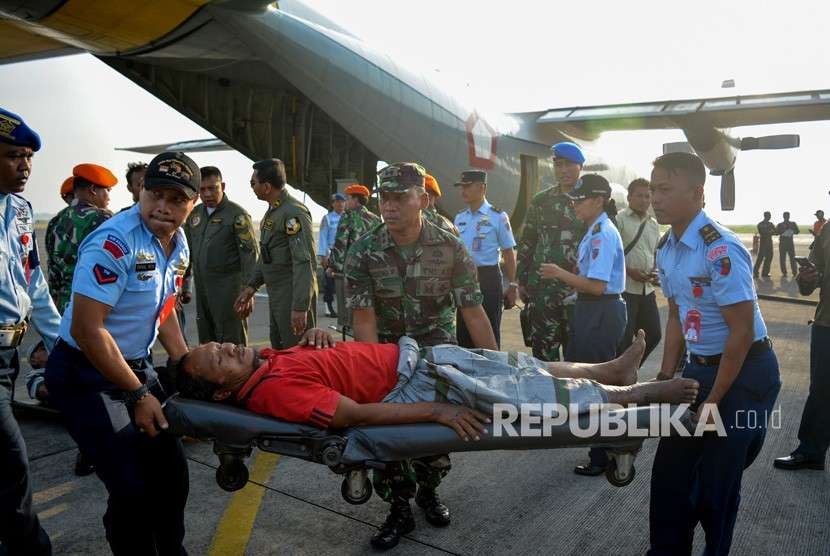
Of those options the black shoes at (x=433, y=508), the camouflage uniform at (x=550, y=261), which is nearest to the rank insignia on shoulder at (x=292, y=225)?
the camouflage uniform at (x=550, y=261)

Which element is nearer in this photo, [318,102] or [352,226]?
[352,226]

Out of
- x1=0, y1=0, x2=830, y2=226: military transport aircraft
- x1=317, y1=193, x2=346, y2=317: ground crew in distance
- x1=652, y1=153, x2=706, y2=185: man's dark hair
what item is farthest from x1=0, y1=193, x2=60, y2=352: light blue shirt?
x1=317, y1=193, x2=346, y2=317: ground crew in distance

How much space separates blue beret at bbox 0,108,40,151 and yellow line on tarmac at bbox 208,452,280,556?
2.09 m

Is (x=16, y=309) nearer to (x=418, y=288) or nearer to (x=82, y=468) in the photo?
(x=82, y=468)

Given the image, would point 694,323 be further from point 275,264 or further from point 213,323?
point 213,323

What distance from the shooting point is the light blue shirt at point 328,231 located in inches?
410

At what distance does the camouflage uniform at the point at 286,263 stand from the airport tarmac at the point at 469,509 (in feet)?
4.03

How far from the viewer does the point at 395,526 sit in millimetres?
2912

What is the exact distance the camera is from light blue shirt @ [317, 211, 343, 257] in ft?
34.2

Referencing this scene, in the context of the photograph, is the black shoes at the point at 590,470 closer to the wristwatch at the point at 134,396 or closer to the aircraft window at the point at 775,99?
the wristwatch at the point at 134,396

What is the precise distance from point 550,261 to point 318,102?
605 centimetres

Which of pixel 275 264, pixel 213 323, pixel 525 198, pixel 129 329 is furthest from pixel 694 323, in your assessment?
pixel 525 198

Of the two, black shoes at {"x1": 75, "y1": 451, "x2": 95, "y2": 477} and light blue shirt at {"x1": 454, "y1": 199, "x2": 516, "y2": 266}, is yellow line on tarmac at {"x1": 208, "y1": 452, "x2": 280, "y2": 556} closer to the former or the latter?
black shoes at {"x1": 75, "y1": 451, "x2": 95, "y2": 477}

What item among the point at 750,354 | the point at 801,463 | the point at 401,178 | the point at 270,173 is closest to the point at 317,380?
the point at 401,178
